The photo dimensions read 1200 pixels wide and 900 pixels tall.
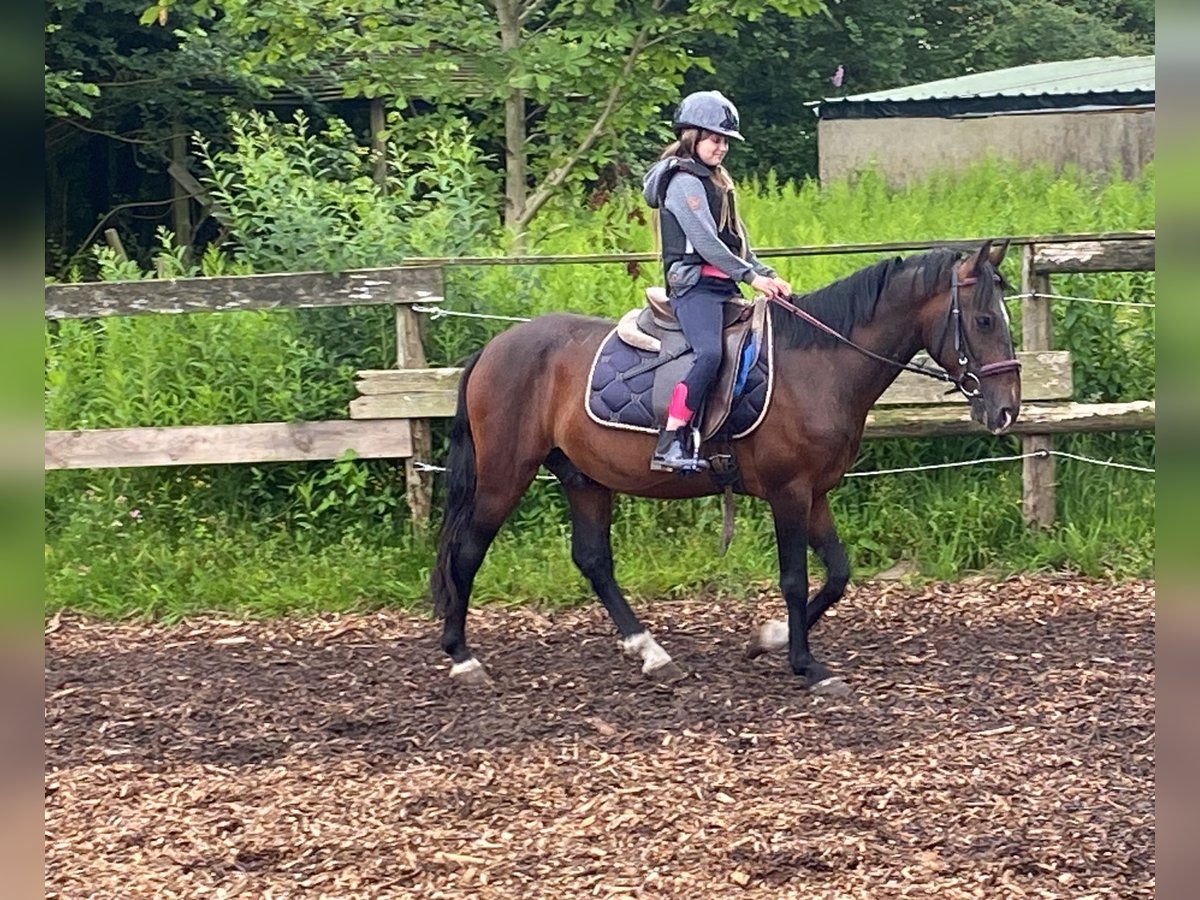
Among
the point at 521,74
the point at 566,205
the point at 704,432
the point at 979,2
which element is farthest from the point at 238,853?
the point at 979,2

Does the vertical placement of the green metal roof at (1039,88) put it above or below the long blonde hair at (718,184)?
above

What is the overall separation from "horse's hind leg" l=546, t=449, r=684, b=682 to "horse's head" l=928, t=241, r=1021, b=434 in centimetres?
176

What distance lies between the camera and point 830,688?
19.1ft

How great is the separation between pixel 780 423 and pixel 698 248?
80 centimetres

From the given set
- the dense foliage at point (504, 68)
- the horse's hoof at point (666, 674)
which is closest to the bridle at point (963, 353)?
the horse's hoof at point (666, 674)

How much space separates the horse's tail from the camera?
21.3 ft

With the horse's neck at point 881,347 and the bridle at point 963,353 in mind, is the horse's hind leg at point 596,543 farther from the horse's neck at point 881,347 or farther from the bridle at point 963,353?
the bridle at point 963,353

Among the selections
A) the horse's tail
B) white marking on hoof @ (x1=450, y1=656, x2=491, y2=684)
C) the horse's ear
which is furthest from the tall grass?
the horse's ear

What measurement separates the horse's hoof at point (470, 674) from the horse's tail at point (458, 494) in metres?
0.31

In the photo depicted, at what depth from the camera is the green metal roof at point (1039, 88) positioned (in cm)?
1620

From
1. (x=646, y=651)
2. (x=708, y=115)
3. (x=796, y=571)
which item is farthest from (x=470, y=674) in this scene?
(x=708, y=115)

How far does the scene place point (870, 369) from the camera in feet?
19.4

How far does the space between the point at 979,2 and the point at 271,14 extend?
70.8 feet
